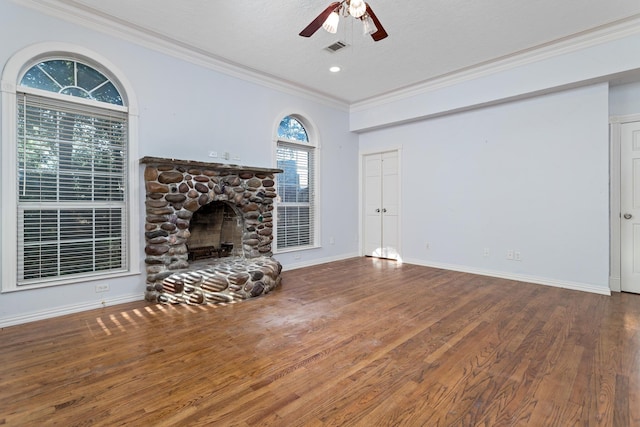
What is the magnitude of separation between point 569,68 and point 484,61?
101 cm

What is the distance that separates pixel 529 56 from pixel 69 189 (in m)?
5.85

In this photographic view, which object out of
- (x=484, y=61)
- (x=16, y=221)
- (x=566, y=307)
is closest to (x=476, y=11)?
(x=484, y=61)

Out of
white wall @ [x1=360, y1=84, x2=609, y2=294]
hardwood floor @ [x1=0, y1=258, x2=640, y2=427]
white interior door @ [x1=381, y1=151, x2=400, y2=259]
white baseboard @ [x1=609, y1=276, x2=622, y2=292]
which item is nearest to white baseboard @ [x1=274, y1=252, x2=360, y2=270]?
white interior door @ [x1=381, y1=151, x2=400, y2=259]

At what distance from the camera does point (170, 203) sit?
365cm

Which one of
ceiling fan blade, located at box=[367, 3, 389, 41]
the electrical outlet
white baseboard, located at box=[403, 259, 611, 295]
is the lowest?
white baseboard, located at box=[403, 259, 611, 295]

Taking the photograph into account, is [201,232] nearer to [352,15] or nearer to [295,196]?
[295,196]

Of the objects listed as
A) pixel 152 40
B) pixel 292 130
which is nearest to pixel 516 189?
pixel 292 130

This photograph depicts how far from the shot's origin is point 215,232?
471cm

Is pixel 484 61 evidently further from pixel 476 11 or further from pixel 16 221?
pixel 16 221

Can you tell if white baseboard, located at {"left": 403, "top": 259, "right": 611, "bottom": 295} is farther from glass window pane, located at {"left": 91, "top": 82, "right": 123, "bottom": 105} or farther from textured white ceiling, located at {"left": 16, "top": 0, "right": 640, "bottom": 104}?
glass window pane, located at {"left": 91, "top": 82, "right": 123, "bottom": 105}

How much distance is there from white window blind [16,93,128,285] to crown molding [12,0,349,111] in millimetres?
870

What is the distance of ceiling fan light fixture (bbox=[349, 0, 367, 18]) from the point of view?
2.21m

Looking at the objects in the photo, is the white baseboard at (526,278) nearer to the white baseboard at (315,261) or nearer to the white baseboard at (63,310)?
the white baseboard at (315,261)

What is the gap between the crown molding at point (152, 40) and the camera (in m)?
3.10
